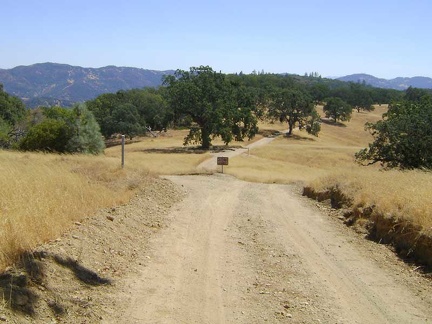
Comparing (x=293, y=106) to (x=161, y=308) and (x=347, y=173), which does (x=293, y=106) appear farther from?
(x=161, y=308)

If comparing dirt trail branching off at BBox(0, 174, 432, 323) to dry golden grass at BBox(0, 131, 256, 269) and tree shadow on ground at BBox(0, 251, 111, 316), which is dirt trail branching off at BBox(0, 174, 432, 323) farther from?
dry golden grass at BBox(0, 131, 256, 269)

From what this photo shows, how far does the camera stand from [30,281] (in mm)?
5230

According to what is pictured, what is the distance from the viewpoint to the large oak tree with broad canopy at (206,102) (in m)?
53.2

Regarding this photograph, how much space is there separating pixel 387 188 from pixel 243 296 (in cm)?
729

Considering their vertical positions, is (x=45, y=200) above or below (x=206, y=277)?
above

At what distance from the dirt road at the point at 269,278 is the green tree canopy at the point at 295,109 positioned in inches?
2764

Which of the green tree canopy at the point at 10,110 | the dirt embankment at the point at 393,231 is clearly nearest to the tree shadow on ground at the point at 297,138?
the green tree canopy at the point at 10,110

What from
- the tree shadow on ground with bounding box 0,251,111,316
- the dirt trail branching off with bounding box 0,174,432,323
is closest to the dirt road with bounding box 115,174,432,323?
the dirt trail branching off with bounding box 0,174,432,323

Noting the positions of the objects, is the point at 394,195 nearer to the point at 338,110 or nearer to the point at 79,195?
→ the point at 79,195

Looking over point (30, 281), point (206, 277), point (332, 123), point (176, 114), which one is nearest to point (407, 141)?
point (206, 277)

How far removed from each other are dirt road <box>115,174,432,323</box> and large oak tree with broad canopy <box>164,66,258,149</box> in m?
42.1

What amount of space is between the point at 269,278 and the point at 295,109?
7613 cm

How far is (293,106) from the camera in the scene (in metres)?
80.9

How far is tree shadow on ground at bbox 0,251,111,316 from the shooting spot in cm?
480
